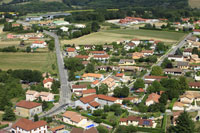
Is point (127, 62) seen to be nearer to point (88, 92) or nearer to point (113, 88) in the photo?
point (113, 88)

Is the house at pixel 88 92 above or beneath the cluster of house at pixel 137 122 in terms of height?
above

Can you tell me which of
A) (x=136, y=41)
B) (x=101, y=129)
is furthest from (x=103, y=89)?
(x=136, y=41)

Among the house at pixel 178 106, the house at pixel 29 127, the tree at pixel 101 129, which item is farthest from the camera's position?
the house at pixel 178 106

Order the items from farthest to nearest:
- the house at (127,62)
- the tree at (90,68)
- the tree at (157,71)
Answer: the house at (127,62), the tree at (90,68), the tree at (157,71)

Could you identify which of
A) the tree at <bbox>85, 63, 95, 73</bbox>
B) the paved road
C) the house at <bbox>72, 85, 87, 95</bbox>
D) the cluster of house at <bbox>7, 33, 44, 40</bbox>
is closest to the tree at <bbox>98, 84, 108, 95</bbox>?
the house at <bbox>72, 85, 87, 95</bbox>

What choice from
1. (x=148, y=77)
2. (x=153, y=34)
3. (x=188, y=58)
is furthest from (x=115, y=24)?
(x=148, y=77)

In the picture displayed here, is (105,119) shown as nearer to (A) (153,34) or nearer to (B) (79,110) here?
(B) (79,110)

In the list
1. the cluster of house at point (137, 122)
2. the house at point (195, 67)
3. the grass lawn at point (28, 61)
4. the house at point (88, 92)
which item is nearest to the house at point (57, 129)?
the cluster of house at point (137, 122)

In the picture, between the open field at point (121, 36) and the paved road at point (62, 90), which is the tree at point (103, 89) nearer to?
the paved road at point (62, 90)
